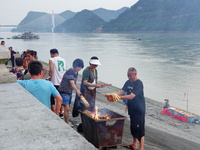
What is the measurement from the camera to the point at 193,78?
30672 mm

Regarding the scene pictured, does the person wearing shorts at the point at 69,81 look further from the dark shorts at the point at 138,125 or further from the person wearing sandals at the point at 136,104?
the dark shorts at the point at 138,125

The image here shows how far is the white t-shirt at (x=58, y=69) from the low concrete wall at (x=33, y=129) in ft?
11.0

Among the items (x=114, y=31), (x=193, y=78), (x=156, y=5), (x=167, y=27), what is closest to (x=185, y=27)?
(x=167, y=27)

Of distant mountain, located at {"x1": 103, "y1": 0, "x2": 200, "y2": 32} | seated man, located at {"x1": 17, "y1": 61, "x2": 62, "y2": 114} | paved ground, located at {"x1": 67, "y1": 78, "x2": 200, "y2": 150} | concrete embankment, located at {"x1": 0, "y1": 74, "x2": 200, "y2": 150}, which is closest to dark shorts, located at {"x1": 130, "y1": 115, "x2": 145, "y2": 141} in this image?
paved ground, located at {"x1": 67, "y1": 78, "x2": 200, "y2": 150}

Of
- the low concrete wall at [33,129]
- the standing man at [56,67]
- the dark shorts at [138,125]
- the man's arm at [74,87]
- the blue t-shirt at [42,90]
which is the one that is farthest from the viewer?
the standing man at [56,67]

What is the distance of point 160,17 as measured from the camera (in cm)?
15475

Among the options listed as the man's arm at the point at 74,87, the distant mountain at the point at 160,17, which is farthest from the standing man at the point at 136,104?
the distant mountain at the point at 160,17

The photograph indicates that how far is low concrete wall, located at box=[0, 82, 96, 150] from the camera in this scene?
6.70ft

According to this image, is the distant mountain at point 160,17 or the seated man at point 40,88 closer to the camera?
the seated man at point 40,88

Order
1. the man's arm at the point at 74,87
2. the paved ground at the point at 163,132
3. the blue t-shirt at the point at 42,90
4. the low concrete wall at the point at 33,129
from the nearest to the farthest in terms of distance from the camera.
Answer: the low concrete wall at the point at 33,129
the blue t-shirt at the point at 42,90
the man's arm at the point at 74,87
the paved ground at the point at 163,132

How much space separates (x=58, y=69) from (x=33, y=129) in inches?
172

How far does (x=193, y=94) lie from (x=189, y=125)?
12888 mm

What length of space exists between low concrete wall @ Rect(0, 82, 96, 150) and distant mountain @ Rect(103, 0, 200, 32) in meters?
141

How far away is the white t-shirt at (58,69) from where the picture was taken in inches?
260
